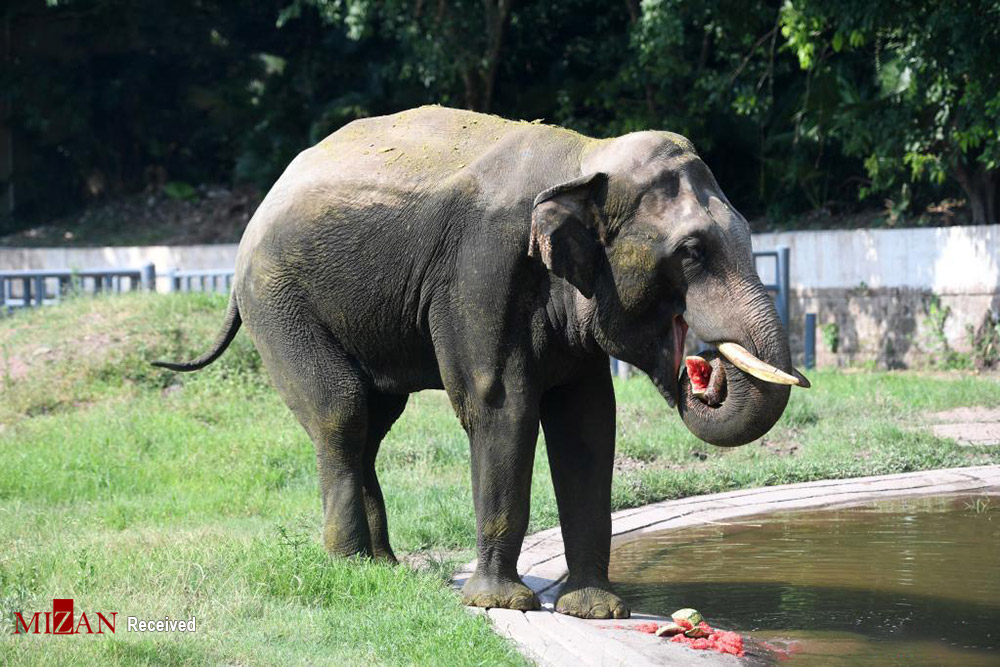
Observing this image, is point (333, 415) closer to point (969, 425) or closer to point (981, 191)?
point (969, 425)

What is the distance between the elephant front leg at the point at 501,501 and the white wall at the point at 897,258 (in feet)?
38.6

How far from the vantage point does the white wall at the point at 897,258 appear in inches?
652

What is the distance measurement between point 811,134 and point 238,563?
1494 centimetres

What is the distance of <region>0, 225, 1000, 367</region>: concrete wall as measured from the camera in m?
16.6

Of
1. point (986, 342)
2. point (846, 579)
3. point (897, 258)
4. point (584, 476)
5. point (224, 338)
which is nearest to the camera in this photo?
point (584, 476)

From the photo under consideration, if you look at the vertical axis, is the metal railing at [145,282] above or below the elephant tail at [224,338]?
above

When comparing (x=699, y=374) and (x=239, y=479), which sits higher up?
(x=699, y=374)

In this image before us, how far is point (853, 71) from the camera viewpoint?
2150 cm

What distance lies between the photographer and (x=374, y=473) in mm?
7227

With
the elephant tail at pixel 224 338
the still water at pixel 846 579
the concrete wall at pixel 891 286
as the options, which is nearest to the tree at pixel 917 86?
the concrete wall at pixel 891 286

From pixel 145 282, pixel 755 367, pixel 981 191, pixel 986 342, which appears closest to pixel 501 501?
pixel 755 367

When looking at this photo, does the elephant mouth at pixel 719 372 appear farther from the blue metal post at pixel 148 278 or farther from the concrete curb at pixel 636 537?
the blue metal post at pixel 148 278

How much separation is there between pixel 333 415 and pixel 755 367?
91.5 inches

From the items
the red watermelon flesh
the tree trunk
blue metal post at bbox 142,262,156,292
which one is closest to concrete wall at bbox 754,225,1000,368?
the tree trunk
